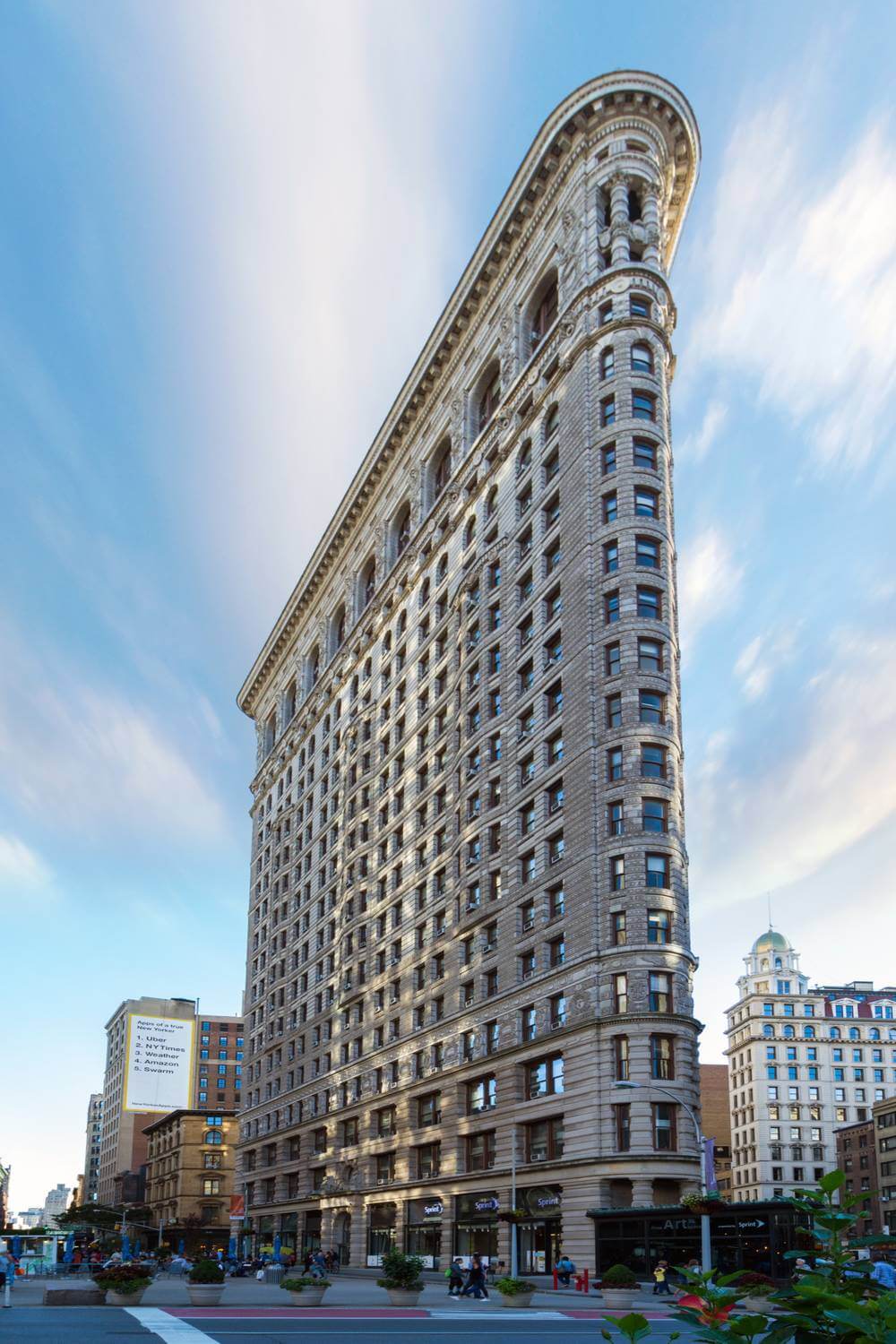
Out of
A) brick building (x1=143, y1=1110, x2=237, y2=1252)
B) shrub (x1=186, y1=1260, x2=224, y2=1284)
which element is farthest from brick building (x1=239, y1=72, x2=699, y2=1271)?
brick building (x1=143, y1=1110, x2=237, y2=1252)

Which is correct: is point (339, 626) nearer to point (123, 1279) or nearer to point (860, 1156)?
point (123, 1279)

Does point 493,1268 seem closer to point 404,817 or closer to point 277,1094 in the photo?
point 404,817

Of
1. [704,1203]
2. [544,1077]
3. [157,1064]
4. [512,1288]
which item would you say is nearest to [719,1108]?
[157,1064]

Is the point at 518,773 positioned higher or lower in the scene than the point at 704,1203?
higher

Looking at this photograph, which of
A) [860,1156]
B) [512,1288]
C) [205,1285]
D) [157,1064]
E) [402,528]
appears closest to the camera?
[512,1288]

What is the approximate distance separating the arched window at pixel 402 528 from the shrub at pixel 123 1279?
66984 millimetres

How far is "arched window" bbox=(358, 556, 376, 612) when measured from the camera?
11212 cm

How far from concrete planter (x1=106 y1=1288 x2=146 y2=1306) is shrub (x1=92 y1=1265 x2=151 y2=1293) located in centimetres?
11

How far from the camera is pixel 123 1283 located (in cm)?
4284

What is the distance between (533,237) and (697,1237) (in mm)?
61612

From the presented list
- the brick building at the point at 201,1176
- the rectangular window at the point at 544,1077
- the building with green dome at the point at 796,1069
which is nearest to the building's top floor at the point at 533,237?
the rectangular window at the point at 544,1077

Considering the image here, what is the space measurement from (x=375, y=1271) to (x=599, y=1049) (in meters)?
33.2

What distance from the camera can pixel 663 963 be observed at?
A: 57.1 meters

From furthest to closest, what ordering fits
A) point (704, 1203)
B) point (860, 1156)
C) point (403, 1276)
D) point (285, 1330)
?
point (860, 1156)
point (403, 1276)
point (704, 1203)
point (285, 1330)
